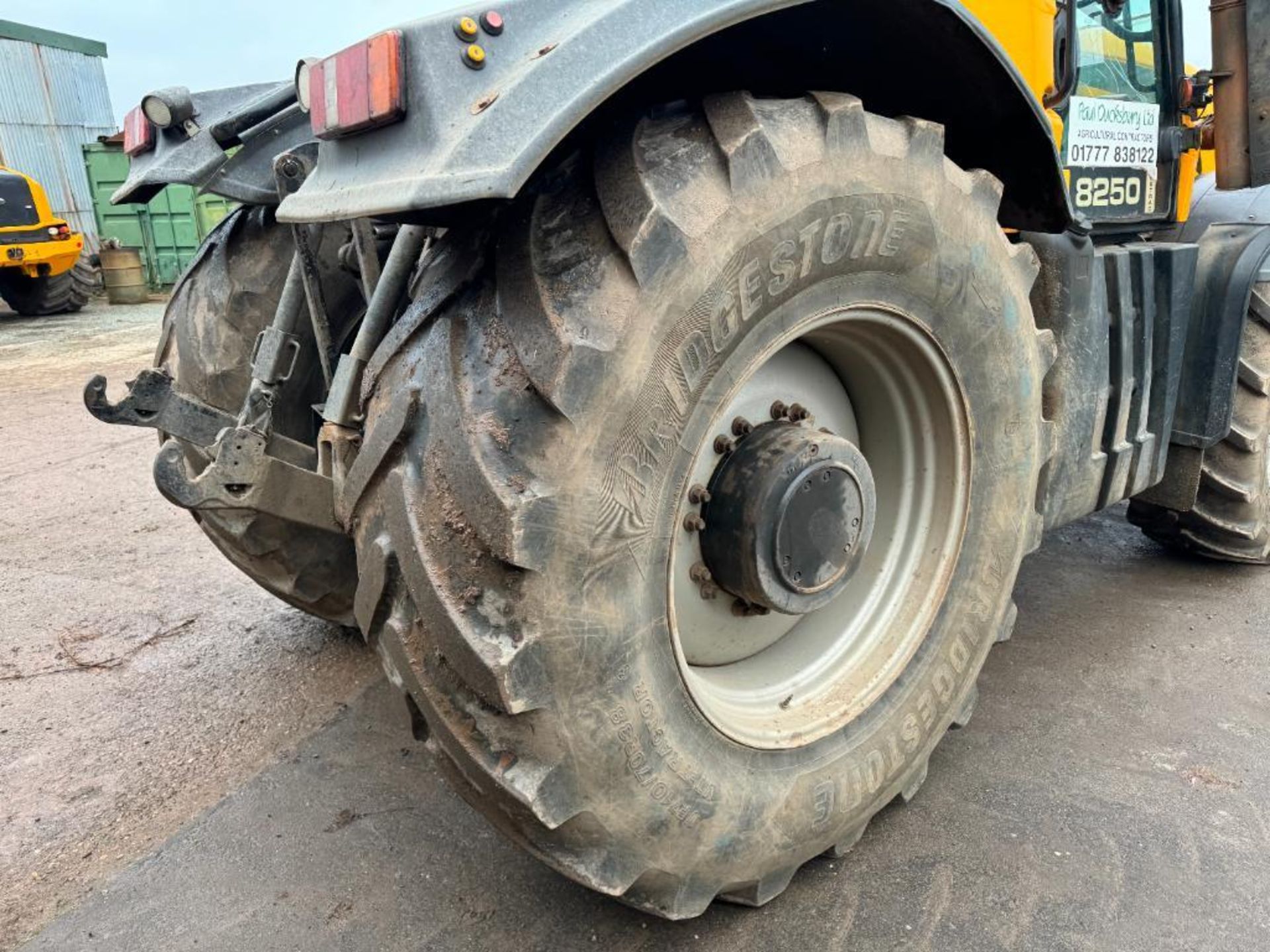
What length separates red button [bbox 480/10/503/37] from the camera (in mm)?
1349

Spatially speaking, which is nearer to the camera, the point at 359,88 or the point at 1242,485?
the point at 359,88

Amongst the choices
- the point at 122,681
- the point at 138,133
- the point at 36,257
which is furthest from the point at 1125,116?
the point at 36,257

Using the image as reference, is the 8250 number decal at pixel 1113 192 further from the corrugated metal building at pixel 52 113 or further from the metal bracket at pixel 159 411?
the corrugated metal building at pixel 52 113

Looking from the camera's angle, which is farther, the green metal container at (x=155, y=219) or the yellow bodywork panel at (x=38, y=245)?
the green metal container at (x=155, y=219)

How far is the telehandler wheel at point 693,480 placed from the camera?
1418 millimetres

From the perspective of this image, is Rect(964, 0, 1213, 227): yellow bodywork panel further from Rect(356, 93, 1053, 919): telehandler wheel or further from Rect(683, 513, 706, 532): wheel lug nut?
Rect(683, 513, 706, 532): wheel lug nut

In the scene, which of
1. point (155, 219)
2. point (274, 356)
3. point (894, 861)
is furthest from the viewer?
point (155, 219)

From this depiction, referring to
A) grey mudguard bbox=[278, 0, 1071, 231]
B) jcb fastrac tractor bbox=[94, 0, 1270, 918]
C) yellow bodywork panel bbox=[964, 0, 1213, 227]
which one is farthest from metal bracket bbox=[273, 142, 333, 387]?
yellow bodywork panel bbox=[964, 0, 1213, 227]

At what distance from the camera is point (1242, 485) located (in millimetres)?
3389

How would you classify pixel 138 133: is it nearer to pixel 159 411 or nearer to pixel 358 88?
pixel 159 411

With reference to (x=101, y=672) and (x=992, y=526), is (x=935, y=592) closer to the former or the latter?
(x=992, y=526)

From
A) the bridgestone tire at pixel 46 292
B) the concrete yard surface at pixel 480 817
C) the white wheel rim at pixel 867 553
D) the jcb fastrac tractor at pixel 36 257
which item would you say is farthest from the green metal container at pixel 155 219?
the white wheel rim at pixel 867 553

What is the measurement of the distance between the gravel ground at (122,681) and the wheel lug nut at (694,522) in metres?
1.44

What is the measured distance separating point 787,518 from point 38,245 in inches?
545
